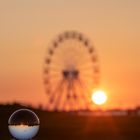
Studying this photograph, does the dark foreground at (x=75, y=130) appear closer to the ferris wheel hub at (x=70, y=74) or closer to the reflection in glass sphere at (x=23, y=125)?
the ferris wheel hub at (x=70, y=74)

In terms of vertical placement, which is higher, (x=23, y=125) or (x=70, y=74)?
(x=70, y=74)

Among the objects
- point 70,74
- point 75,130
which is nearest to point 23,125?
point 75,130

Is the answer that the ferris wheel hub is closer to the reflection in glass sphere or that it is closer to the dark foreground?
the dark foreground

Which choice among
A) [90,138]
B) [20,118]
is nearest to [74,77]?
[90,138]

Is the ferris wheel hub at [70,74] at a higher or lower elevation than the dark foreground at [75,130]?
higher

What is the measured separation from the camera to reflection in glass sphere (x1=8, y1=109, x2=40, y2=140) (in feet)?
56.7

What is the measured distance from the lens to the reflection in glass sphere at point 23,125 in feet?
56.7

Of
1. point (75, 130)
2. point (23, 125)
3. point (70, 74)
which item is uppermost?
Answer: point (70, 74)

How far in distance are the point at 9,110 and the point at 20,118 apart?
26979mm

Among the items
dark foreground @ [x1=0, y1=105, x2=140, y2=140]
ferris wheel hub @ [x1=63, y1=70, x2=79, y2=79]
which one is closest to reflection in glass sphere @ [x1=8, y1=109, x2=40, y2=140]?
dark foreground @ [x1=0, y1=105, x2=140, y2=140]

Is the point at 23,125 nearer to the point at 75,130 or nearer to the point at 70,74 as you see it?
the point at 75,130

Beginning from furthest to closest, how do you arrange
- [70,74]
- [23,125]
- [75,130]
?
[70,74] → [75,130] → [23,125]

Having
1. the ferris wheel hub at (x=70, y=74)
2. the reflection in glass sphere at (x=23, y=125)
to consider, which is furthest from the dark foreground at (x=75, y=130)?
the reflection in glass sphere at (x=23, y=125)

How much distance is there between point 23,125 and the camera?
1742cm
